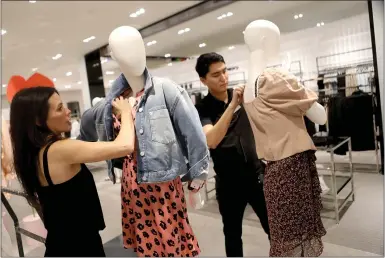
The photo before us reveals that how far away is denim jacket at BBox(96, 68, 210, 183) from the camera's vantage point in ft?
3.41

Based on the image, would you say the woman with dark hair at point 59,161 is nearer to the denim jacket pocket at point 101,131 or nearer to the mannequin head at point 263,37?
the denim jacket pocket at point 101,131

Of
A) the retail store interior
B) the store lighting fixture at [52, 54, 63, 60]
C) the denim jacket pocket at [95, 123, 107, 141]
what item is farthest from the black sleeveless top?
the store lighting fixture at [52, 54, 63, 60]

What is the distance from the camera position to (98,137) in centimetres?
117

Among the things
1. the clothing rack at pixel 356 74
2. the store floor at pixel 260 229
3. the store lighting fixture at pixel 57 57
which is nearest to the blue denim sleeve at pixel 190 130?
the store floor at pixel 260 229

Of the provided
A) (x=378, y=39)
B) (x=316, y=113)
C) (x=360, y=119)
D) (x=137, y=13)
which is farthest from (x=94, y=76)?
(x=316, y=113)

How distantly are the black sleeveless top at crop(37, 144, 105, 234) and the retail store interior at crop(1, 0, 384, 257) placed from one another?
356 mm

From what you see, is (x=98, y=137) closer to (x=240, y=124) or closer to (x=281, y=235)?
(x=240, y=124)

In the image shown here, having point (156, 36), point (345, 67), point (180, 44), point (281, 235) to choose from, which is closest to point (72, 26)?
point (156, 36)

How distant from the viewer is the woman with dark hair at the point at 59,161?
1.02m

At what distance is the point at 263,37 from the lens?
1102 mm

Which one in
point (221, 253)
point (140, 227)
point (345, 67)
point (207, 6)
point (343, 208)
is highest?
point (207, 6)

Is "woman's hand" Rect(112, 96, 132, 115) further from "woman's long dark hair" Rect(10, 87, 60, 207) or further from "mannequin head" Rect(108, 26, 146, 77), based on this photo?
"woman's long dark hair" Rect(10, 87, 60, 207)

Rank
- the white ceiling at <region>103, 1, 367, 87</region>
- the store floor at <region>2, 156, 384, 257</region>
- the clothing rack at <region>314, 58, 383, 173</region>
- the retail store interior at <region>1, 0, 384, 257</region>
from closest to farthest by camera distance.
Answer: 1. the store floor at <region>2, 156, 384, 257</region>
2. the retail store interior at <region>1, 0, 384, 257</region>
3. the white ceiling at <region>103, 1, 367, 87</region>
4. the clothing rack at <region>314, 58, 383, 173</region>

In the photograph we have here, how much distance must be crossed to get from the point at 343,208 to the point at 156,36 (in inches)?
147
